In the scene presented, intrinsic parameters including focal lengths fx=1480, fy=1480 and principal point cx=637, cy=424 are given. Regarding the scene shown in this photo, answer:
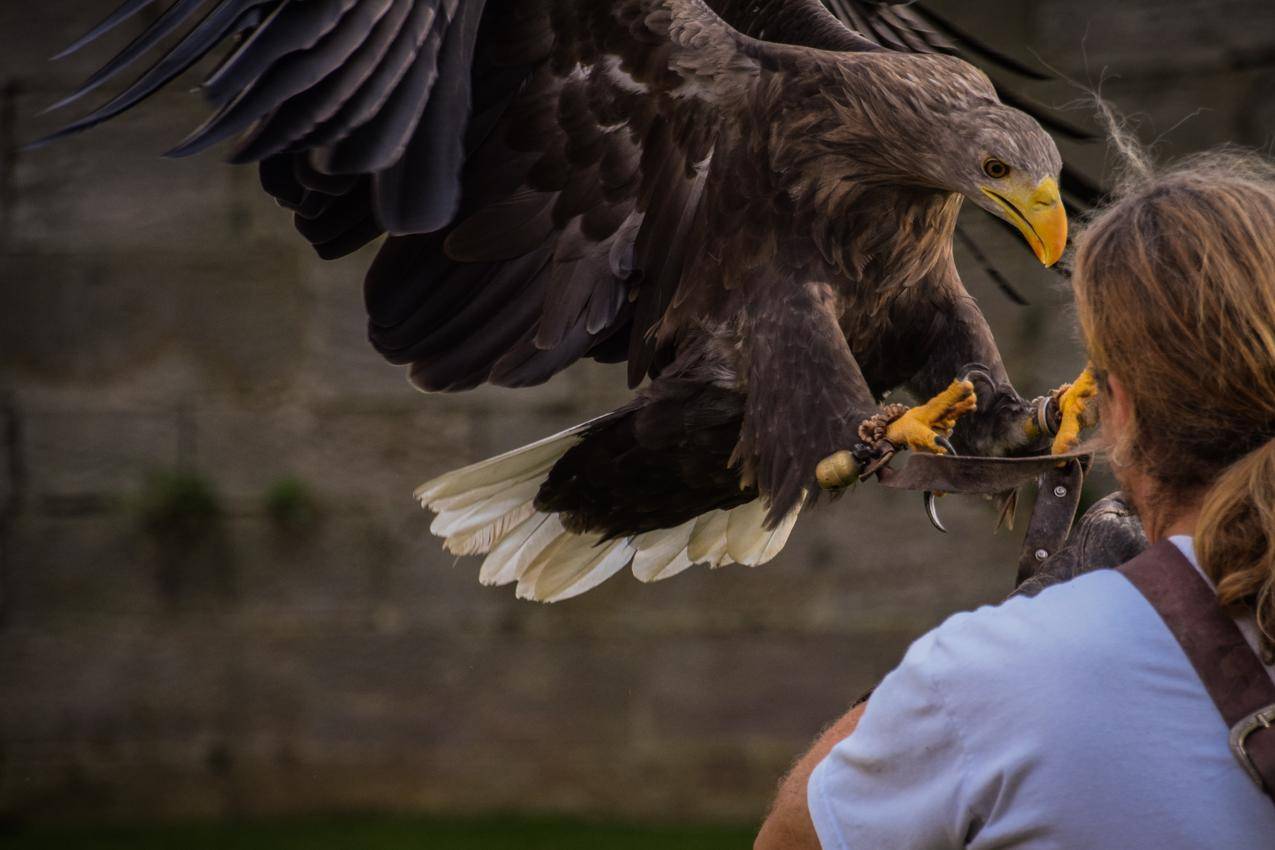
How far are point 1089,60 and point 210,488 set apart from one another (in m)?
2.12

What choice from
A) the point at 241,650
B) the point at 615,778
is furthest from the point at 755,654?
the point at 241,650

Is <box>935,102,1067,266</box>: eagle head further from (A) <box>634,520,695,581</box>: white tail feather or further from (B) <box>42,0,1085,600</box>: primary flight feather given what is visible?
(A) <box>634,520,695,581</box>: white tail feather

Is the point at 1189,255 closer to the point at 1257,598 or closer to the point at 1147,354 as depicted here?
the point at 1147,354

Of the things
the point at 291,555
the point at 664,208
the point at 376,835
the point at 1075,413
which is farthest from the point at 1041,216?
the point at 376,835

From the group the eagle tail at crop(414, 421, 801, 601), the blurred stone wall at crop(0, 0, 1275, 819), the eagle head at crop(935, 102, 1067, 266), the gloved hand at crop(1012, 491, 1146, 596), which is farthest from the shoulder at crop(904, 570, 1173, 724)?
the blurred stone wall at crop(0, 0, 1275, 819)

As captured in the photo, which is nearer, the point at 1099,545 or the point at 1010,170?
the point at 1099,545

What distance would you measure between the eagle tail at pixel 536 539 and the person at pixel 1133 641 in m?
A: 1.45

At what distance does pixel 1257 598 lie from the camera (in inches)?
29.4

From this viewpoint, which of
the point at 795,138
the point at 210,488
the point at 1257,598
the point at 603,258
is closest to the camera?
the point at 1257,598

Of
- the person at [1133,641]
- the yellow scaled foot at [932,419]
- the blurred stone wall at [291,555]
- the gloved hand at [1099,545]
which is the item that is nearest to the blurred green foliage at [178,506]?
the blurred stone wall at [291,555]

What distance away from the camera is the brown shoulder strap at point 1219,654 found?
2.38 ft

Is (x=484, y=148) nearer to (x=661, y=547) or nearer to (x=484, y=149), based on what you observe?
(x=484, y=149)

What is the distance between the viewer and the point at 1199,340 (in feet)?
2.66

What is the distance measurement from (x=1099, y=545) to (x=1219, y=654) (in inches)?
14.2
